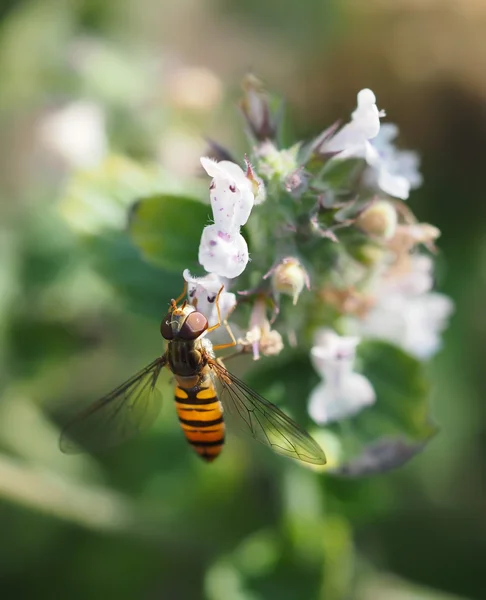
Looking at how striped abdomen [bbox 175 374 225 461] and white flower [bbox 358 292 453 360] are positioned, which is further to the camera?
white flower [bbox 358 292 453 360]

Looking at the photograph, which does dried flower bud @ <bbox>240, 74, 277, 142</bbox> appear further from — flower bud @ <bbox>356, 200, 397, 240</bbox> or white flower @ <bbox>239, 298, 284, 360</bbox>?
white flower @ <bbox>239, 298, 284, 360</bbox>

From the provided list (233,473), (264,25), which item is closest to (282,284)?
(233,473)

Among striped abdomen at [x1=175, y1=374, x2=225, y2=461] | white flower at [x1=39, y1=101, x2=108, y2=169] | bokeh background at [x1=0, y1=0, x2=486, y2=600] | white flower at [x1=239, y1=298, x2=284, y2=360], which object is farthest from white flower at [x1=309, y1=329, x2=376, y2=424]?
white flower at [x1=39, y1=101, x2=108, y2=169]

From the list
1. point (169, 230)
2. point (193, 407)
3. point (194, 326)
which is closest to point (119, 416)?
point (193, 407)

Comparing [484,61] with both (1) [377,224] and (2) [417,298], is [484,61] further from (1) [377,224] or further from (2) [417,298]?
(1) [377,224]

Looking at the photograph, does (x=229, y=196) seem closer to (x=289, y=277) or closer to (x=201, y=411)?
(x=289, y=277)

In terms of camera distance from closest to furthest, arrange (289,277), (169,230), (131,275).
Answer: (289,277), (169,230), (131,275)

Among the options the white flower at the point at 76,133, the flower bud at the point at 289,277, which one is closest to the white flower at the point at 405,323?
the flower bud at the point at 289,277
